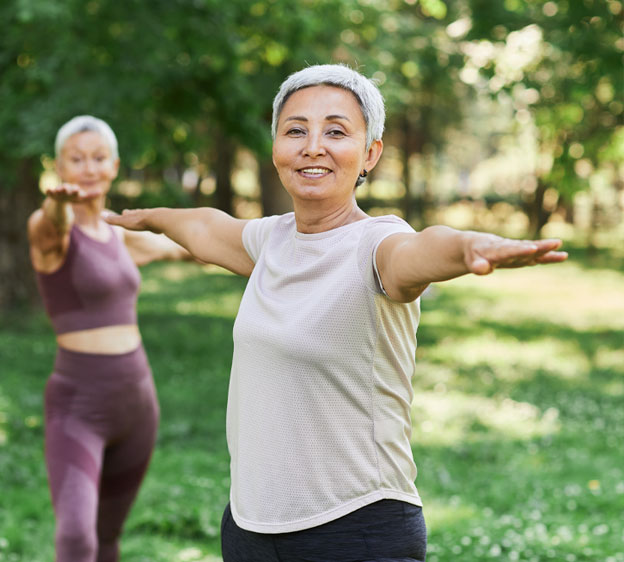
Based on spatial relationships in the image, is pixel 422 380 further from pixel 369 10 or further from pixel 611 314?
pixel 611 314

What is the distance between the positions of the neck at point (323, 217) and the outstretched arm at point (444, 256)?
24cm

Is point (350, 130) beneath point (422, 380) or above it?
above

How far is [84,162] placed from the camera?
3.87 metres

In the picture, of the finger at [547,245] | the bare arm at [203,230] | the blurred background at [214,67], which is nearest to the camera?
the finger at [547,245]

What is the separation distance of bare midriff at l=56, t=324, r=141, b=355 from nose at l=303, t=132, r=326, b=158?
2.02 meters

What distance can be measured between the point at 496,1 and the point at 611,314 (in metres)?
7.98

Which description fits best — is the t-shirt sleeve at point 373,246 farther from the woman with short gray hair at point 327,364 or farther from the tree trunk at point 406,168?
the tree trunk at point 406,168

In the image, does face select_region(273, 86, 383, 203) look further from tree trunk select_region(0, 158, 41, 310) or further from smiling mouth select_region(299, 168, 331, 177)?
tree trunk select_region(0, 158, 41, 310)

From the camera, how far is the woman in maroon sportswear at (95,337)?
3717 mm

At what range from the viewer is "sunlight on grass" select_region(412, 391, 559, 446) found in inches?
316

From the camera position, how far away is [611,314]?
16578 mm

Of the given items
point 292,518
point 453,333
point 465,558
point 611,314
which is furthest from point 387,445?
point 611,314

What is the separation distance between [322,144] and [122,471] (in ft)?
7.56

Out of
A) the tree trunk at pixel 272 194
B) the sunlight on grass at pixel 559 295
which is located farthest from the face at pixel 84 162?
the tree trunk at pixel 272 194
